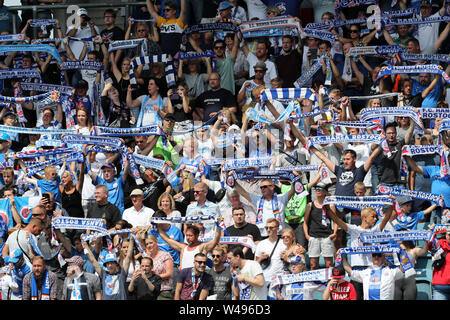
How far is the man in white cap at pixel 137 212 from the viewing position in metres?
16.2

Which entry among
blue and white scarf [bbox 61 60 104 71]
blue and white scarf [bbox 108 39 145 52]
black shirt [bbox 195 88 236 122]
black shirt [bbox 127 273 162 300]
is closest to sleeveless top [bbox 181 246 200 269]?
black shirt [bbox 127 273 162 300]

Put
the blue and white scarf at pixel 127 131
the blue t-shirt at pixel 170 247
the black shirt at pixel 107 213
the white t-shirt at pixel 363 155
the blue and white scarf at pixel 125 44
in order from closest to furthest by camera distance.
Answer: the blue t-shirt at pixel 170 247
the black shirt at pixel 107 213
the white t-shirt at pixel 363 155
the blue and white scarf at pixel 127 131
the blue and white scarf at pixel 125 44

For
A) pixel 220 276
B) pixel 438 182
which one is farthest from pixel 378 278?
pixel 438 182

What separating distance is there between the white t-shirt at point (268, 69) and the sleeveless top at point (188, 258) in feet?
16.2

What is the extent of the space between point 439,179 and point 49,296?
5791mm

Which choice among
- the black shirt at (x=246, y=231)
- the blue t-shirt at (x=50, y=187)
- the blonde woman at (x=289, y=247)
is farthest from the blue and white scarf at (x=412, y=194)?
the blue t-shirt at (x=50, y=187)

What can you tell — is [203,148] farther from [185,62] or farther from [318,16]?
[318,16]

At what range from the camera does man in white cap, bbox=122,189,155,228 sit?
16.2m

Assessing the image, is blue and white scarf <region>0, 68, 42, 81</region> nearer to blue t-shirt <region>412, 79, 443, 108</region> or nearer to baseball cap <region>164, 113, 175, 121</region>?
baseball cap <region>164, 113, 175, 121</region>

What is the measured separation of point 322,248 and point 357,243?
0.88 m

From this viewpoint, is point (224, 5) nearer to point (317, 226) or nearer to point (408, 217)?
point (317, 226)

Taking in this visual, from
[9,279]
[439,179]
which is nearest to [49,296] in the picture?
[9,279]

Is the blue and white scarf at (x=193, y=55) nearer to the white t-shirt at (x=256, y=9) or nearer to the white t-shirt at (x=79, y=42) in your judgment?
the white t-shirt at (x=256, y=9)

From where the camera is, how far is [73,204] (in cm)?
1683
